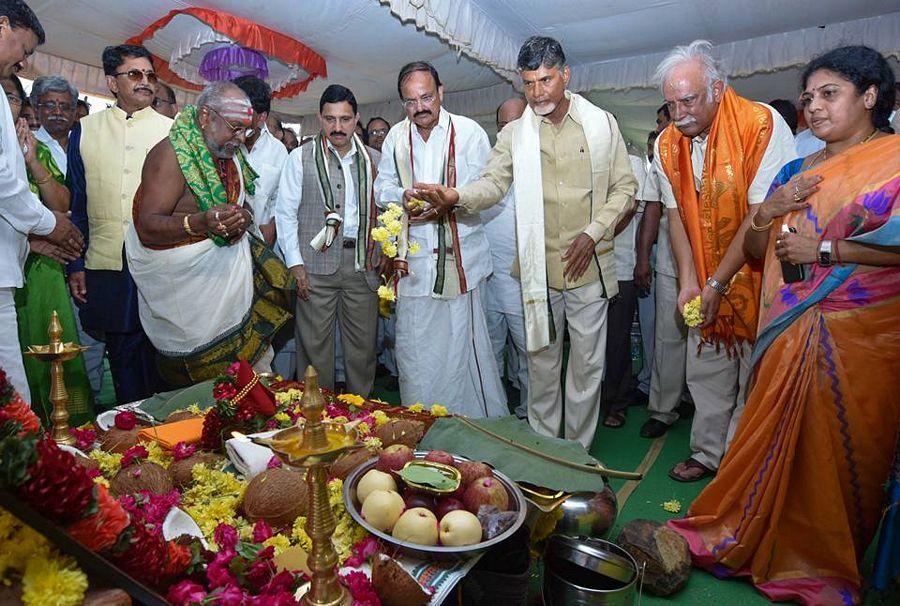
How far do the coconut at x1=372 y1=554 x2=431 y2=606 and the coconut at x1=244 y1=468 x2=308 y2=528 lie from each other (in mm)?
368

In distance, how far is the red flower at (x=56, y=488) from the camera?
861mm

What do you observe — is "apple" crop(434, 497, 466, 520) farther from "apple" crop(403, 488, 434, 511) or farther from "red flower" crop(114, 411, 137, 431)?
"red flower" crop(114, 411, 137, 431)

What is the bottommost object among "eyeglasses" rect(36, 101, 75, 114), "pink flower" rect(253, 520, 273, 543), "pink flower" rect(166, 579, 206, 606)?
"pink flower" rect(253, 520, 273, 543)

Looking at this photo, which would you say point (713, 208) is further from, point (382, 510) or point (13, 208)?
point (13, 208)

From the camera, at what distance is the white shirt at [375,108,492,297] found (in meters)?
3.37

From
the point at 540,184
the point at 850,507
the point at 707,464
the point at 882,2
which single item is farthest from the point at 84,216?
the point at 882,2

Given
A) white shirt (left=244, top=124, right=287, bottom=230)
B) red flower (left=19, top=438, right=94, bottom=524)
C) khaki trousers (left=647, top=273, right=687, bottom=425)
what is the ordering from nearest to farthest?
red flower (left=19, top=438, right=94, bottom=524)
khaki trousers (left=647, top=273, right=687, bottom=425)
white shirt (left=244, top=124, right=287, bottom=230)

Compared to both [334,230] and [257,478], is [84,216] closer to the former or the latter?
[334,230]

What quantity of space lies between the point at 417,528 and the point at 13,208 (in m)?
2.29

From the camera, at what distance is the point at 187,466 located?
1721mm

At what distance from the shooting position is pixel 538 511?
180 cm

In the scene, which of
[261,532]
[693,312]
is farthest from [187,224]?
[693,312]

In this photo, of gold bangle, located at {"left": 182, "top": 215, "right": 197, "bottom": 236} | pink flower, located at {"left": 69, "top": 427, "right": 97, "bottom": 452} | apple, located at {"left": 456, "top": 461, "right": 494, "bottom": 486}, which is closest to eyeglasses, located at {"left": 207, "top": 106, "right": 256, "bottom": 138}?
gold bangle, located at {"left": 182, "top": 215, "right": 197, "bottom": 236}

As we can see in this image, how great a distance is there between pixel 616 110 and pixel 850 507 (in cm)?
677
